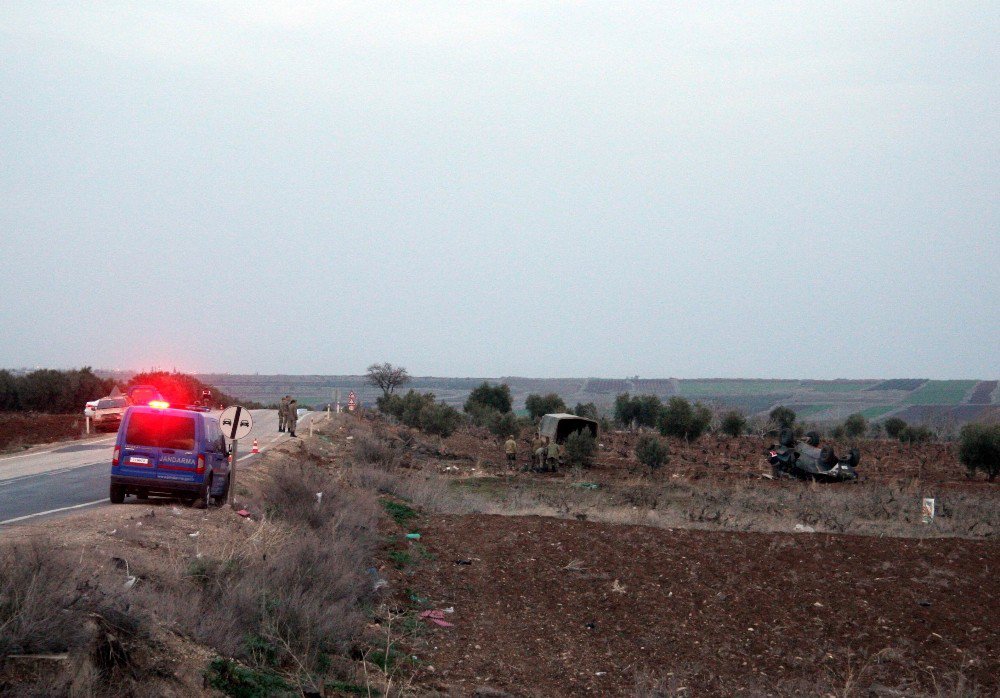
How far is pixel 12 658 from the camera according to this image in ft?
22.3

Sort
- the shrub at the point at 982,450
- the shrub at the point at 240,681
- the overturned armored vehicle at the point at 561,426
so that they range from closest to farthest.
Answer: the shrub at the point at 240,681, the shrub at the point at 982,450, the overturned armored vehicle at the point at 561,426

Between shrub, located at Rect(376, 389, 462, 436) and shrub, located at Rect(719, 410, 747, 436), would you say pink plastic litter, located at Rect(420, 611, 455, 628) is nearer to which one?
shrub, located at Rect(376, 389, 462, 436)

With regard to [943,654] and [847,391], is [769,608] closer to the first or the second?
[943,654]

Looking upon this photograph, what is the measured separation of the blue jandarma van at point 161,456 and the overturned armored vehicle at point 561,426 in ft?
92.5

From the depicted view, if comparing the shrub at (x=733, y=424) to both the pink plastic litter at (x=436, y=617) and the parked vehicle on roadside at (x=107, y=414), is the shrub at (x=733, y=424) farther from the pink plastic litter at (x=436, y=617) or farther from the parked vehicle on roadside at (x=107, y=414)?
the pink plastic litter at (x=436, y=617)

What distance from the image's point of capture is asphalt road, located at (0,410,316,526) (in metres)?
18.9

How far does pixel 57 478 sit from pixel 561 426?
87.3 ft

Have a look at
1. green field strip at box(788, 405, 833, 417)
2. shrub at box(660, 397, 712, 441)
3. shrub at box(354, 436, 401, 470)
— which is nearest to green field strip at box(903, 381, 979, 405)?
green field strip at box(788, 405, 833, 417)

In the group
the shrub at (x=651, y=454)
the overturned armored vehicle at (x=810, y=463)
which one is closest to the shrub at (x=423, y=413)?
the shrub at (x=651, y=454)

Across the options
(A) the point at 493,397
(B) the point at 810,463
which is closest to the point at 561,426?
(B) the point at 810,463

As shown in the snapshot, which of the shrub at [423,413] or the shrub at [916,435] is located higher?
the shrub at [423,413]

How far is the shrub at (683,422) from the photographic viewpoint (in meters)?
63.6

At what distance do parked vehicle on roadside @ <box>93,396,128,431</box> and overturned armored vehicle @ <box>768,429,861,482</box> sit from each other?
28.2 m

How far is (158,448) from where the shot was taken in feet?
60.6
